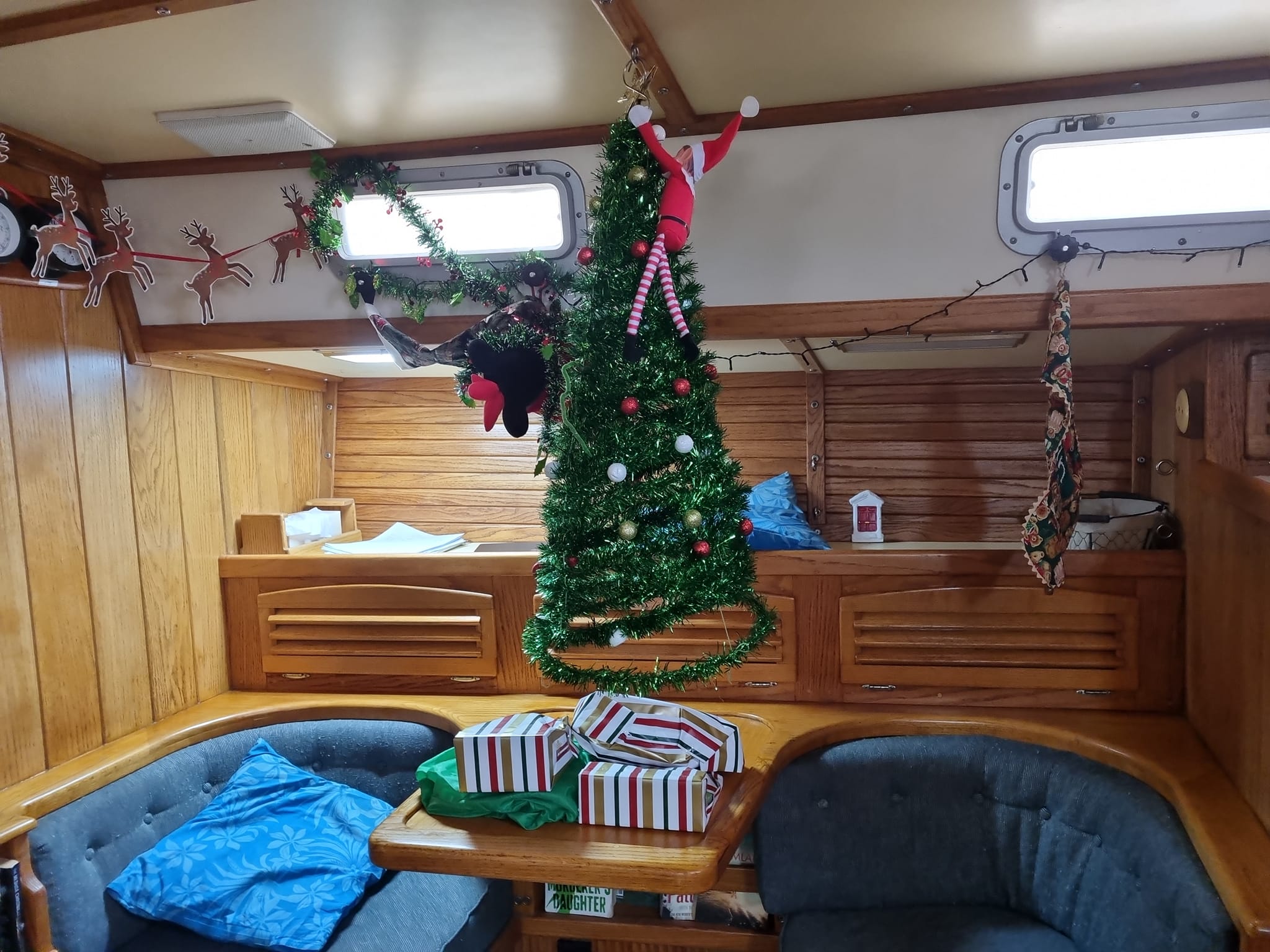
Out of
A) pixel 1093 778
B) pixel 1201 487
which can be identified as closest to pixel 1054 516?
pixel 1201 487

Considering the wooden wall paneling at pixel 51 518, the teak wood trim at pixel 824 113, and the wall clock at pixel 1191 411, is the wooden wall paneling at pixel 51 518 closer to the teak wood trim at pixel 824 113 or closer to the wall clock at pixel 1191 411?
the teak wood trim at pixel 824 113

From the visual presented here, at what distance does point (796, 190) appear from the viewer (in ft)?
5.92

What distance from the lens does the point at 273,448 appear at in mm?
2826

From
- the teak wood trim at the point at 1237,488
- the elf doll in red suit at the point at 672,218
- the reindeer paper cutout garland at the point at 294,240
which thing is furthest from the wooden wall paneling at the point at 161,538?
the teak wood trim at the point at 1237,488

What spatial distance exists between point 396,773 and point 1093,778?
176 cm

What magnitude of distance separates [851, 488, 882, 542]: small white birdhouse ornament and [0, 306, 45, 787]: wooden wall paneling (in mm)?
2302

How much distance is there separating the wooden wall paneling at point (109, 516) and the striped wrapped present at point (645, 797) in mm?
1329

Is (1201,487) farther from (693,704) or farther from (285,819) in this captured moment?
(285,819)

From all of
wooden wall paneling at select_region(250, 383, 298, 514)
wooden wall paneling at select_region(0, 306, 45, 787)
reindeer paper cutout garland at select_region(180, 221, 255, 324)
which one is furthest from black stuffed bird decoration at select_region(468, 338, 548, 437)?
wooden wall paneling at select_region(250, 383, 298, 514)

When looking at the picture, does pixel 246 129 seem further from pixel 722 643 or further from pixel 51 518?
pixel 722 643

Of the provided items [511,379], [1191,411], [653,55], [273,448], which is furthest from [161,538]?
[1191,411]

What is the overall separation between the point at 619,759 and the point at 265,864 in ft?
2.95

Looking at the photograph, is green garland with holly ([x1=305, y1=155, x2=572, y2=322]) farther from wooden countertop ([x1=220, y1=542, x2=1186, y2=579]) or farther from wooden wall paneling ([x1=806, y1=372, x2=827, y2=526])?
wooden wall paneling ([x1=806, y1=372, x2=827, y2=526])

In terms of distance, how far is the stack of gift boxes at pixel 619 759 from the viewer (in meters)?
1.57
